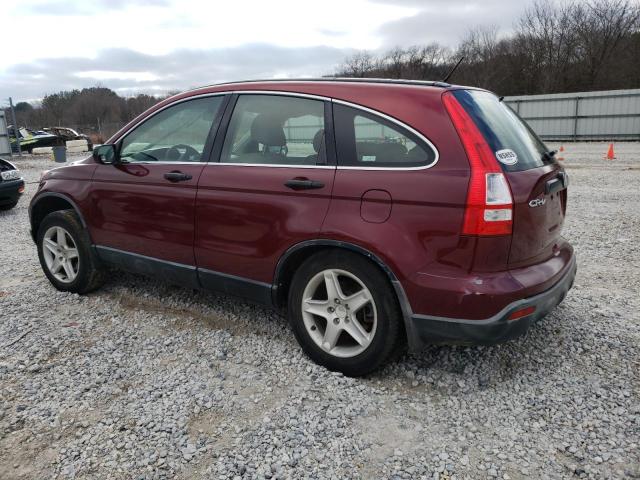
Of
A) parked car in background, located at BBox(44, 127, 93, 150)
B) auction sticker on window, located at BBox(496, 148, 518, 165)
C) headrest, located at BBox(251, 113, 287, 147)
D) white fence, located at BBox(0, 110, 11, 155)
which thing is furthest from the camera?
parked car in background, located at BBox(44, 127, 93, 150)

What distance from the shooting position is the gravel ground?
95.6 inches

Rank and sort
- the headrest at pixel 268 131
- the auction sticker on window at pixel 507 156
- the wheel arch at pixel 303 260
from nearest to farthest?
the auction sticker on window at pixel 507 156, the wheel arch at pixel 303 260, the headrest at pixel 268 131

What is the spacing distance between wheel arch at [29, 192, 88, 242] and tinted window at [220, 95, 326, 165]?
1.75 meters

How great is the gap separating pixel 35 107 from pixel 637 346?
67.8 metres

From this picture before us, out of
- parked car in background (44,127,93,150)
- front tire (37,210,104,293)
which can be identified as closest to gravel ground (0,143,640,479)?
front tire (37,210,104,293)

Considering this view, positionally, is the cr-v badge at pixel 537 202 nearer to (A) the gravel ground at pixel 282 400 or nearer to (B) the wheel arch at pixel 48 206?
(A) the gravel ground at pixel 282 400

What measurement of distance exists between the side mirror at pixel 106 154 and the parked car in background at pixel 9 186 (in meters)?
6.39

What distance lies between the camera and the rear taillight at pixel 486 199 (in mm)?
2547

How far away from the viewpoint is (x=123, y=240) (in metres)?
4.13

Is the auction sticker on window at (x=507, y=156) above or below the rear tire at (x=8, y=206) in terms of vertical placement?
above

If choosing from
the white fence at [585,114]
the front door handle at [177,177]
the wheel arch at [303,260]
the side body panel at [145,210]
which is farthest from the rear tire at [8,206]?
the white fence at [585,114]

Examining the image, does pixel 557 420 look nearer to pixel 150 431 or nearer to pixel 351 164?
pixel 351 164

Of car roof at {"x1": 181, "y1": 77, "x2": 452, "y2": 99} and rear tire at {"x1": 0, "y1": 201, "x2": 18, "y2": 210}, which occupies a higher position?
car roof at {"x1": 181, "y1": 77, "x2": 452, "y2": 99}

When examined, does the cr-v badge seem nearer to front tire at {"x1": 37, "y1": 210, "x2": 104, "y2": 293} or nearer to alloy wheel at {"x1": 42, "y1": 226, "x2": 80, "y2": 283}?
front tire at {"x1": 37, "y1": 210, "x2": 104, "y2": 293}
